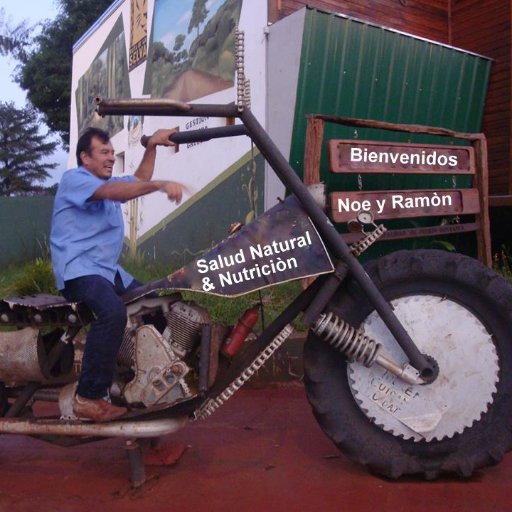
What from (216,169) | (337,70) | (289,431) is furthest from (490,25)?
(289,431)

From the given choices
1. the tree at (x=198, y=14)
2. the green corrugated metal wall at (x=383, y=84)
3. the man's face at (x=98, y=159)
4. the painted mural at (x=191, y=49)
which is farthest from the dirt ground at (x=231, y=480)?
the tree at (x=198, y=14)

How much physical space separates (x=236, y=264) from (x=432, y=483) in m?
1.36

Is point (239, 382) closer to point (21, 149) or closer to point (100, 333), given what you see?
point (100, 333)

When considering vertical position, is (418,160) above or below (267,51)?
below

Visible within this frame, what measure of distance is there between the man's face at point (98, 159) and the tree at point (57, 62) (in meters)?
23.0

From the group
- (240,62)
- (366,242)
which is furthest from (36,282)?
(240,62)

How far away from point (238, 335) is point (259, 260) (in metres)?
0.41

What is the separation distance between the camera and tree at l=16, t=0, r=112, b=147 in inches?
997

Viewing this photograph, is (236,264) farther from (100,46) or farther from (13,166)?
(13,166)

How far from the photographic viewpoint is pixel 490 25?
880 centimetres

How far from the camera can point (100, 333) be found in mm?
3094

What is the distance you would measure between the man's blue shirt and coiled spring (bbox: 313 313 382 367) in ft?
3.41

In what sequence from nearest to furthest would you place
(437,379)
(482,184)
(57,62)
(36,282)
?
1. (437,379)
2. (482,184)
3. (36,282)
4. (57,62)

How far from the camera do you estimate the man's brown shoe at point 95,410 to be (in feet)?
10.4
